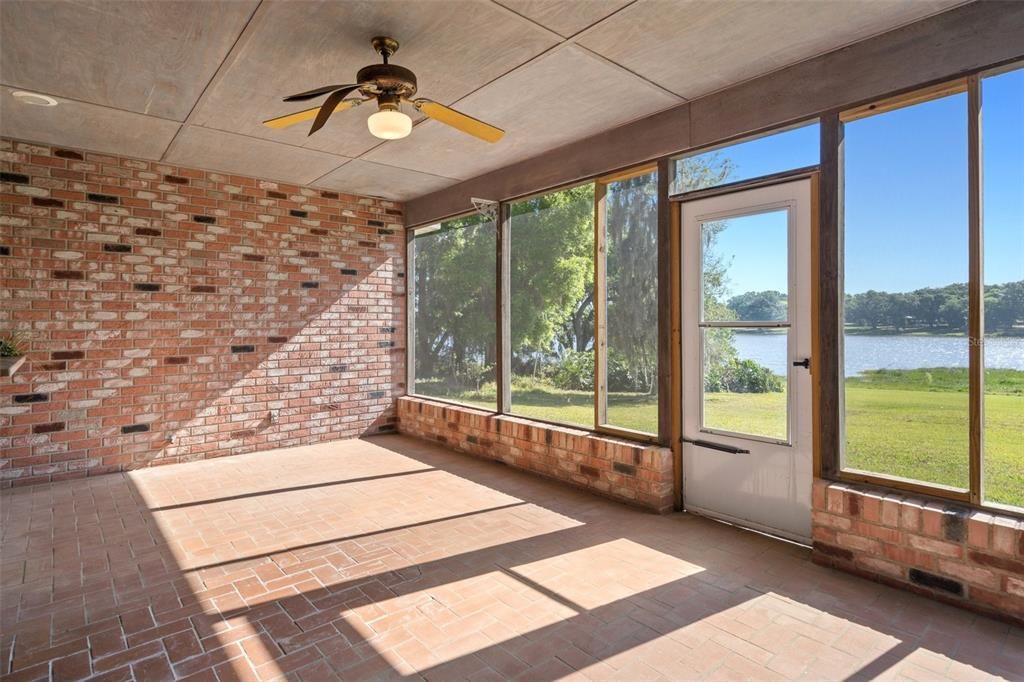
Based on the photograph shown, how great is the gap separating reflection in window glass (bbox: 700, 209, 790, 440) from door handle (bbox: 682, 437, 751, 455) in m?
0.11

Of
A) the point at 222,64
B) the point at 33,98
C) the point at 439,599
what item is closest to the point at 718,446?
the point at 439,599

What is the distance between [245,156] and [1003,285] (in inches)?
220

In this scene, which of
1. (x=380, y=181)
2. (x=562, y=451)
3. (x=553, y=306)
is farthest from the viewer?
(x=380, y=181)

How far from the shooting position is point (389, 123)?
2988 millimetres

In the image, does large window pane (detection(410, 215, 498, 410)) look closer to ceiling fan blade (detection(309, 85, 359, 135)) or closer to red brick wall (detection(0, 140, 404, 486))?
red brick wall (detection(0, 140, 404, 486))

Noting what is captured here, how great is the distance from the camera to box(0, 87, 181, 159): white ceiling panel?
12.9 feet

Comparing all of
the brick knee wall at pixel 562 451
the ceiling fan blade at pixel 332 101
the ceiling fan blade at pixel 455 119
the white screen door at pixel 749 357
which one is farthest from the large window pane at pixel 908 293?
the ceiling fan blade at pixel 332 101

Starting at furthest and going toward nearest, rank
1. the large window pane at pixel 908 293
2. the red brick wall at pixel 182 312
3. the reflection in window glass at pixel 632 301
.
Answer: the red brick wall at pixel 182 312
the reflection in window glass at pixel 632 301
the large window pane at pixel 908 293

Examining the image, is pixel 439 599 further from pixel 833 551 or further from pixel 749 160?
pixel 749 160

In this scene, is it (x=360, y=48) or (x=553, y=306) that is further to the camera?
(x=553, y=306)

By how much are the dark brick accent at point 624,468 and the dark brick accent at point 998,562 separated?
198 centimetres

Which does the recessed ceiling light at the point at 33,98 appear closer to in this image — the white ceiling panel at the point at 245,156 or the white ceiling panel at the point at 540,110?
the white ceiling panel at the point at 245,156

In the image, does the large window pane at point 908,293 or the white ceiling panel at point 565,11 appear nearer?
the white ceiling panel at point 565,11

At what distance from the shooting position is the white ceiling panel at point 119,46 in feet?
8.89
